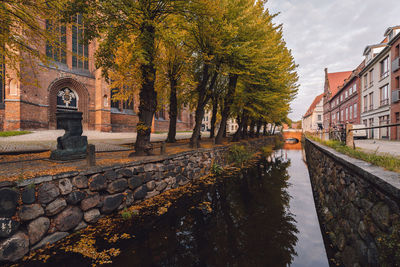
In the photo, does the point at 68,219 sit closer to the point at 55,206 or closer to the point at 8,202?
the point at 55,206

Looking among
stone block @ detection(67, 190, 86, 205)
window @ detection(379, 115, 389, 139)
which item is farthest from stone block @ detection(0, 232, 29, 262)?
window @ detection(379, 115, 389, 139)

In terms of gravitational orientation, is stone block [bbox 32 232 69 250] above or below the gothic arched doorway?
below

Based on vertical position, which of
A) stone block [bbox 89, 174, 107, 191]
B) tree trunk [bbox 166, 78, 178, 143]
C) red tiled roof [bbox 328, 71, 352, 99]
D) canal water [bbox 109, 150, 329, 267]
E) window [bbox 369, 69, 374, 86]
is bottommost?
canal water [bbox 109, 150, 329, 267]

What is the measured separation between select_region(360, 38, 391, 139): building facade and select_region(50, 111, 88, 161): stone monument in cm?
2629

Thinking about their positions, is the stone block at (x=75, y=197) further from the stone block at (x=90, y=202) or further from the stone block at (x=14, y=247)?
the stone block at (x=14, y=247)

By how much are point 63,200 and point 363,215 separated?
223 inches

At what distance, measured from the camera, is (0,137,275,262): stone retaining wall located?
9.58 feet

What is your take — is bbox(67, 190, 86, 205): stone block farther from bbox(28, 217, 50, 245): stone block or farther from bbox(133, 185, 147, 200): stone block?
bbox(133, 185, 147, 200): stone block

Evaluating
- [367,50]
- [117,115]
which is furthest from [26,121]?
[367,50]

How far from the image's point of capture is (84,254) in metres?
3.09

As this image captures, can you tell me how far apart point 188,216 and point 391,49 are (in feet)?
83.7

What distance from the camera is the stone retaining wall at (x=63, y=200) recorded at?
292 cm

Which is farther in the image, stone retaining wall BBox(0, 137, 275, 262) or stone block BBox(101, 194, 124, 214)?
stone block BBox(101, 194, 124, 214)

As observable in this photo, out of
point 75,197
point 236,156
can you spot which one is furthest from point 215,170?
point 75,197
